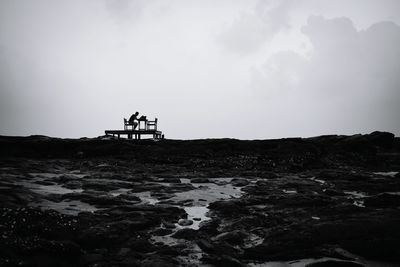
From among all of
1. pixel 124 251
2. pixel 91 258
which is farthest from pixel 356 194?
pixel 91 258

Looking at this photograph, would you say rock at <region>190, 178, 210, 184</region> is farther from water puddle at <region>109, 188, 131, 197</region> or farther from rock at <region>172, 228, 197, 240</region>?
rock at <region>172, 228, 197, 240</region>

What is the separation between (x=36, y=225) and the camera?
4.38 meters

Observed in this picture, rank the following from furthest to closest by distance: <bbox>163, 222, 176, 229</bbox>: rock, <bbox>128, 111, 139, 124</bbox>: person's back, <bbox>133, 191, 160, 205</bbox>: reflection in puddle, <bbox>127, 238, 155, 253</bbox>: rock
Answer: <bbox>128, 111, 139, 124</bbox>: person's back
<bbox>133, 191, 160, 205</bbox>: reflection in puddle
<bbox>163, 222, 176, 229</bbox>: rock
<bbox>127, 238, 155, 253</bbox>: rock

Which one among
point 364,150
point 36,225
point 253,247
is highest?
point 364,150

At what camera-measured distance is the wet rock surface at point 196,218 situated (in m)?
3.90

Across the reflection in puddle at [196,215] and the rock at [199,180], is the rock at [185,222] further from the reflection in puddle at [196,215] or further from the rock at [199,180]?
the rock at [199,180]

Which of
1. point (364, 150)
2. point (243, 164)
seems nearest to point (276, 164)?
point (243, 164)

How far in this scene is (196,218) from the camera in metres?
5.77

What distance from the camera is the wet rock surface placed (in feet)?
12.8

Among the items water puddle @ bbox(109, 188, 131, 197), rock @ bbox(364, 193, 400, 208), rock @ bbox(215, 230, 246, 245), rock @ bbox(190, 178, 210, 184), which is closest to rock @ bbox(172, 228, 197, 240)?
rock @ bbox(215, 230, 246, 245)

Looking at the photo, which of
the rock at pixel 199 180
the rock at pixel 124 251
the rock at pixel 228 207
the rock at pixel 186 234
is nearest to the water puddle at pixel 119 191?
the rock at pixel 199 180

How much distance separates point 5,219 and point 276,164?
10.7m

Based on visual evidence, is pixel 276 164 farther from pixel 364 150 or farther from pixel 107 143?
pixel 107 143

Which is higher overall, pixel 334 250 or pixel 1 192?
pixel 1 192
